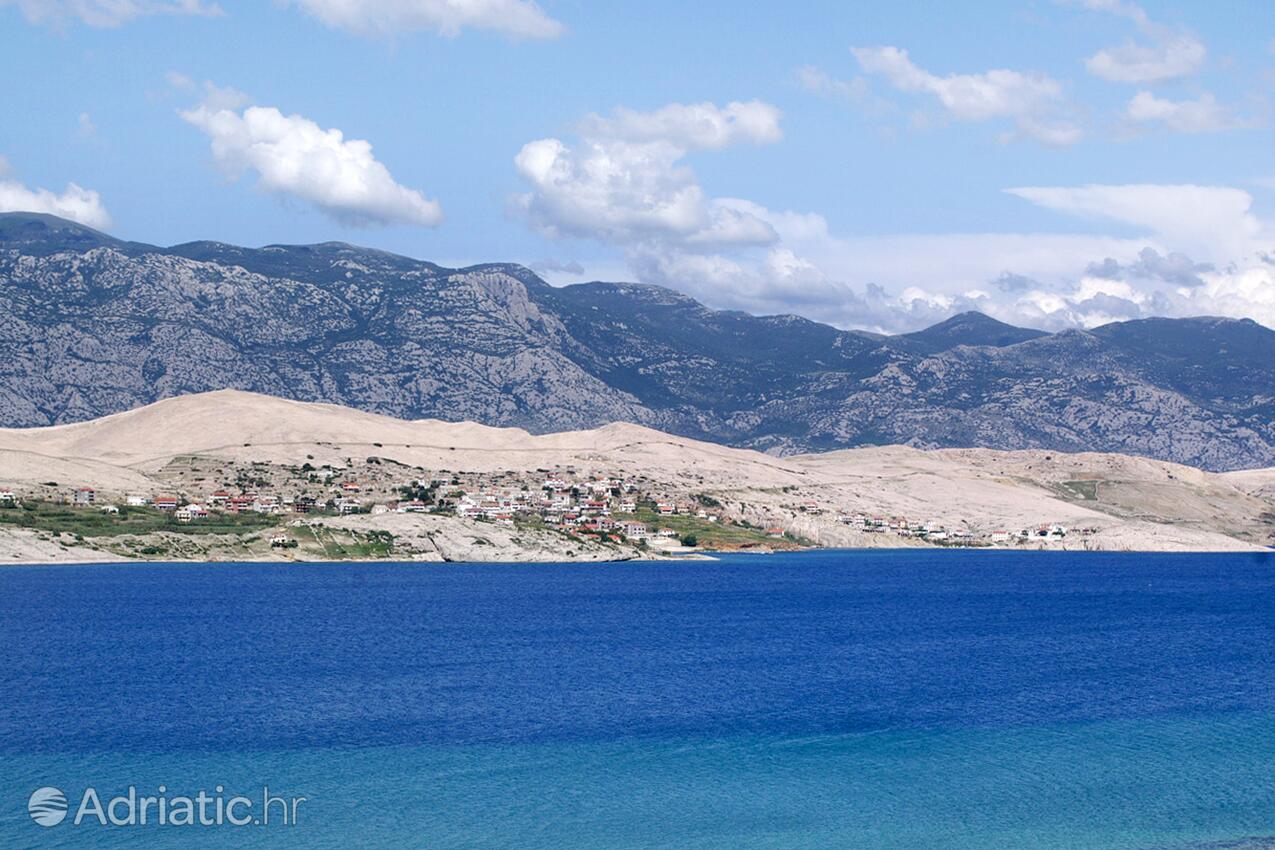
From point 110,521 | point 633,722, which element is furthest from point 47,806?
point 110,521

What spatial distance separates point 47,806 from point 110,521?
437 feet

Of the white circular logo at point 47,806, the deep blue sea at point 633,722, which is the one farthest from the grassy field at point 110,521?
the white circular logo at point 47,806

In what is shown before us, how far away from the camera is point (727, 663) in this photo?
92375 millimetres

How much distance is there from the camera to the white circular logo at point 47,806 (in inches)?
1908

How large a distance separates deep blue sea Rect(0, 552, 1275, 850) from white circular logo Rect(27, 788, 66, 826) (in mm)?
605

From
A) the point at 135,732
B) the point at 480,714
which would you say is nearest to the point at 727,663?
the point at 480,714

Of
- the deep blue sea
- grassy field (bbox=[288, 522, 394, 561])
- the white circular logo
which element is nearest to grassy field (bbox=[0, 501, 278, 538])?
grassy field (bbox=[288, 522, 394, 561])

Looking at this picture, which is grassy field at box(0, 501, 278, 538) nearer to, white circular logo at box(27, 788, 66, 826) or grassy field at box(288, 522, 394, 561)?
grassy field at box(288, 522, 394, 561)

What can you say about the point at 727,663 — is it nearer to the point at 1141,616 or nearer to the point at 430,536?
the point at 1141,616

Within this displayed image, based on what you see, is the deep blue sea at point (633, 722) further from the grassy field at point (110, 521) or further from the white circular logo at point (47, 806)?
the grassy field at point (110, 521)

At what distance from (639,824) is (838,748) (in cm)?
1660

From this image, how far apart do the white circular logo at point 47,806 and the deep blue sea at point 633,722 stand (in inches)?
23.8

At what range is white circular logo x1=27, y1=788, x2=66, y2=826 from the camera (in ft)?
159

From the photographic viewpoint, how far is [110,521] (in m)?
175
